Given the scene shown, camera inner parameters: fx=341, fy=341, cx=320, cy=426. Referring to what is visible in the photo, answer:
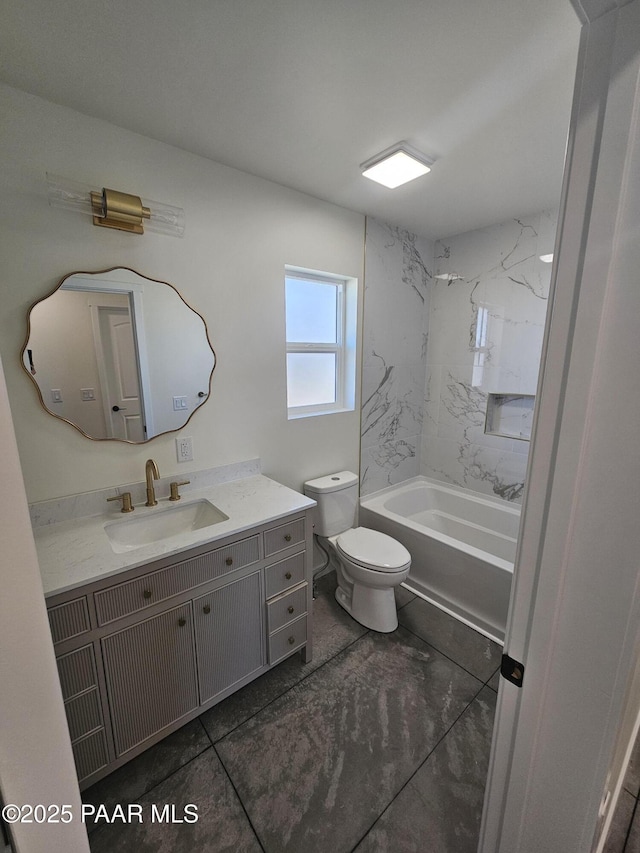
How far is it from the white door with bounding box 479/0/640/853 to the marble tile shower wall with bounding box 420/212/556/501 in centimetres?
193

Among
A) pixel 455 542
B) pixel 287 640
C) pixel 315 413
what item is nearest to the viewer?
pixel 287 640

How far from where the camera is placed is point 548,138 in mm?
1488

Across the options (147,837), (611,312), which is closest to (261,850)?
(147,837)

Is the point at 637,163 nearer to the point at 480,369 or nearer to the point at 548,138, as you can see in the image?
the point at 548,138

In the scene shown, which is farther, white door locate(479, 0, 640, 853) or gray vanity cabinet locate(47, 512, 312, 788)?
gray vanity cabinet locate(47, 512, 312, 788)

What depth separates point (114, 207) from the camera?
137cm

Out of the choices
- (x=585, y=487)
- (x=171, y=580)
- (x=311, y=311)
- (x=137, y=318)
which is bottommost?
(x=171, y=580)

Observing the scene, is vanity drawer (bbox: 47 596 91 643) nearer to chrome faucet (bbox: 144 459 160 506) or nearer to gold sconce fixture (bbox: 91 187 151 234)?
chrome faucet (bbox: 144 459 160 506)

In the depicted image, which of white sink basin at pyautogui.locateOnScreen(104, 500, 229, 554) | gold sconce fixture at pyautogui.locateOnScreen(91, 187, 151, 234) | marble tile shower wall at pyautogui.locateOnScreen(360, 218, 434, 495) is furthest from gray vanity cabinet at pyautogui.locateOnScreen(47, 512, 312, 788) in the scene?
gold sconce fixture at pyautogui.locateOnScreen(91, 187, 151, 234)

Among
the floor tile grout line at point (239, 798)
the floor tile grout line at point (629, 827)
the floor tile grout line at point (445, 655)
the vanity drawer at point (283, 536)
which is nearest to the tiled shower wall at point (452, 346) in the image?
the floor tile grout line at point (445, 655)

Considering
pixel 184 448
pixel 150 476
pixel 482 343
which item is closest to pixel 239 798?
pixel 150 476

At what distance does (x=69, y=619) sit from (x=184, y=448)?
846mm

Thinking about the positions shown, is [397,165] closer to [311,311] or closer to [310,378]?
[311,311]

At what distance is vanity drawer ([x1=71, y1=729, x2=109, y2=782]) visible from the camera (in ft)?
3.85
